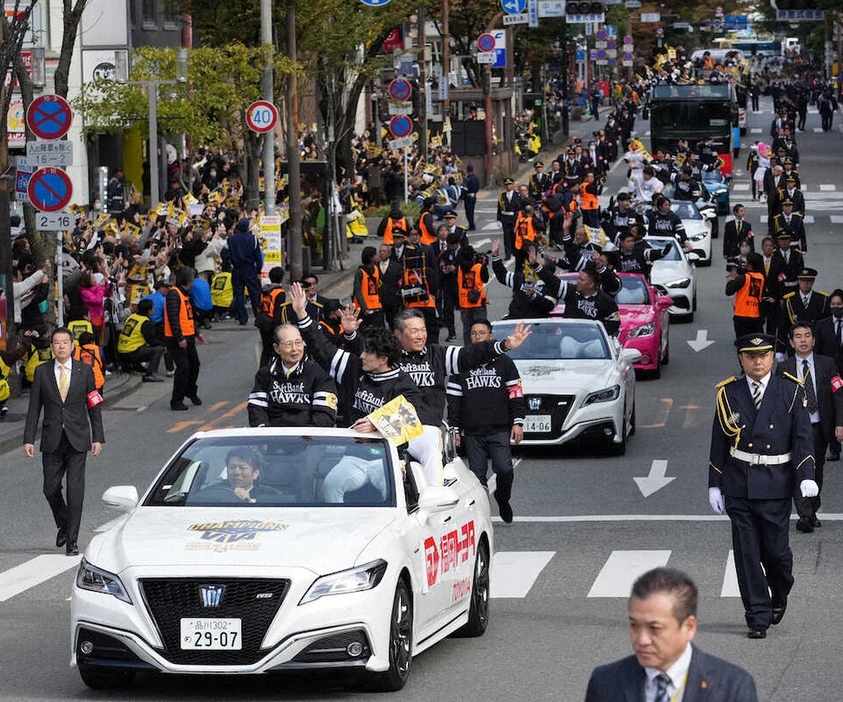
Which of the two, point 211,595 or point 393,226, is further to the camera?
point 393,226

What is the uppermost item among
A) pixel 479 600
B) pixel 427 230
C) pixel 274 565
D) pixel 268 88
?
pixel 268 88

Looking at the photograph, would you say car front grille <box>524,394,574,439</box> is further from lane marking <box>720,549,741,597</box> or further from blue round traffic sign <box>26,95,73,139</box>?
blue round traffic sign <box>26,95,73,139</box>

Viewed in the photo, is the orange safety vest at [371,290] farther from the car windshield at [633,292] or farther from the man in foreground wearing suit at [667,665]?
the man in foreground wearing suit at [667,665]

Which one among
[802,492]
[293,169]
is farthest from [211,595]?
[293,169]

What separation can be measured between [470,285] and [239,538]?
16786 millimetres

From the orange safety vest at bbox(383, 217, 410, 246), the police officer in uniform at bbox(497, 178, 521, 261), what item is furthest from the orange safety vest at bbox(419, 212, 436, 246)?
the orange safety vest at bbox(383, 217, 410, 246)

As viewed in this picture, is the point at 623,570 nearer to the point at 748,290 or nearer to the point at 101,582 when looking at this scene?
the point at 101,582

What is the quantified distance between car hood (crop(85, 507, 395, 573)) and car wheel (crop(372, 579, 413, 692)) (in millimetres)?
356

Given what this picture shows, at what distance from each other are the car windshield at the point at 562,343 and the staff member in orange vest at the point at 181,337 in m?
4.63

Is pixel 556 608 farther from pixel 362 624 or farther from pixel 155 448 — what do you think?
pixel 155 448

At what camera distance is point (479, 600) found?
37.9 ft

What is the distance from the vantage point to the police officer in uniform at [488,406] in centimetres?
1510

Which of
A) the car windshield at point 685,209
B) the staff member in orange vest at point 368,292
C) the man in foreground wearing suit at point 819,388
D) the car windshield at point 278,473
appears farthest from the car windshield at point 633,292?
the car windshield at point 278,473

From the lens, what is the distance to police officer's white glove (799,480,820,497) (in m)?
10.9
